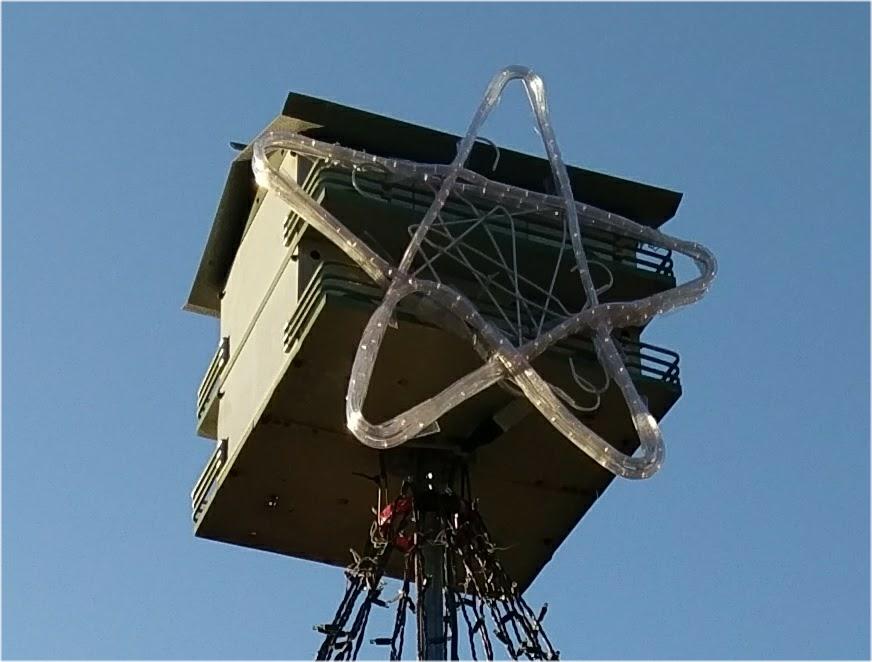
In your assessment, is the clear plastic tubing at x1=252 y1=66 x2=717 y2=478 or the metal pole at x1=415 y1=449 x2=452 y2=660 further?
the metal pole at x1=415 y1=449 x2=452 y2=660

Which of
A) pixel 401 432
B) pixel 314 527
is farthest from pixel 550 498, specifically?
pixel 401 432

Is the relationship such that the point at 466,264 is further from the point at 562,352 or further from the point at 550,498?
the point at 550,498

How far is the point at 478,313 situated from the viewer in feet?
81.7

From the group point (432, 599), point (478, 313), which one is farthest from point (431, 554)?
point (478, 313)

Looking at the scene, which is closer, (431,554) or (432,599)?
(432,599)

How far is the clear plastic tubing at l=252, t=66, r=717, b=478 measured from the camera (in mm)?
23891

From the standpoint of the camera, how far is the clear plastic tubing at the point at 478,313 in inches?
941

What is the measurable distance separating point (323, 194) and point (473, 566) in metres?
5.63

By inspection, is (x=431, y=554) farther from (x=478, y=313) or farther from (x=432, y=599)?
(x=478, y=313)

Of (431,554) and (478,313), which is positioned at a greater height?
(478,313)

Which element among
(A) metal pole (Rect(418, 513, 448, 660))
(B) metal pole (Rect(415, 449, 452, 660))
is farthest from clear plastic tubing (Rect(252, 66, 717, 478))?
(A) metal pole (Rect(418, 513, 448, 660))

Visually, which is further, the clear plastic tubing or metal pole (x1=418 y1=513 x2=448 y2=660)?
metal pole (x1=418 y1=513 x2=448 y2=660)

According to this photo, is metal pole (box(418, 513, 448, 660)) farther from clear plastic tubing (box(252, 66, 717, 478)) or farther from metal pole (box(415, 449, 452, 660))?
clear plastic tubing (box(252, 66, 717, 478))

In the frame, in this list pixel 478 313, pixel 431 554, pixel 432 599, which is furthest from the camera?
pixel 431 554
